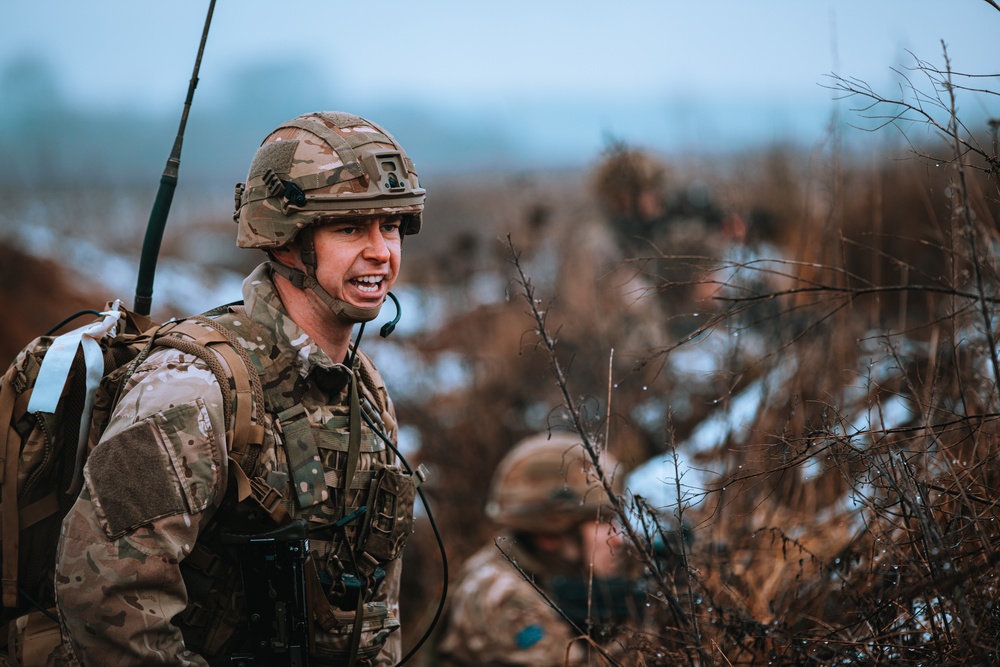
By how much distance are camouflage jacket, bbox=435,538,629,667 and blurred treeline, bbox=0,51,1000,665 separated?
0.57 m

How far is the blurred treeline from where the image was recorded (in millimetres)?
2072

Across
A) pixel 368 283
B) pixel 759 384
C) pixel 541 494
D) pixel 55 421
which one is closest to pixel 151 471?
pixel 55 421

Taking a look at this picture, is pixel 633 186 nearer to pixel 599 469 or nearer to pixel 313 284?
pixel 313 284

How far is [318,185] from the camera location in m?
2.39

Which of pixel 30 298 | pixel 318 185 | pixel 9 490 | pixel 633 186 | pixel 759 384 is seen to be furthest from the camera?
pixel 633 186

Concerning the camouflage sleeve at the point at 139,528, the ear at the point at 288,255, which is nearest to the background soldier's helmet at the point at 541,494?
the ear at the point at 288,255

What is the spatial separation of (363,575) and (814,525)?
7.04 ft

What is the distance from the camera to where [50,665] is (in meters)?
2.21

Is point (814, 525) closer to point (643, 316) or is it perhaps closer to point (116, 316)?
point (116, 316)

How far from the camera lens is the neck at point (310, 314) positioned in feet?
8.13

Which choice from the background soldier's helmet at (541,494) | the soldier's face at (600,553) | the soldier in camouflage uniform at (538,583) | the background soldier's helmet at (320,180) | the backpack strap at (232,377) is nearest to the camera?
the backpack strap at (232,377)

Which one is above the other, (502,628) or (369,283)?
(369,283)

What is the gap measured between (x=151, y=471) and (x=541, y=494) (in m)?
2.39

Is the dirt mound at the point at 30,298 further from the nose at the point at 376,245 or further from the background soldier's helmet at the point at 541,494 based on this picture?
the nose at the point at 376,245
